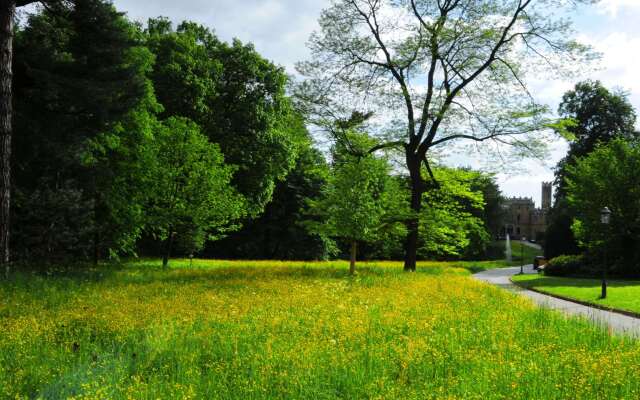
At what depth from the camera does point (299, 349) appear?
7367 millimetres

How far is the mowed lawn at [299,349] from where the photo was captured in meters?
5.91

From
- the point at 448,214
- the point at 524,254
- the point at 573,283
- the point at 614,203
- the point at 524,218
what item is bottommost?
the point at 573,283

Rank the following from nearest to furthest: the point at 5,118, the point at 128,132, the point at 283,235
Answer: the point at 5,118 < the point at 128,132 < the point at 283,235

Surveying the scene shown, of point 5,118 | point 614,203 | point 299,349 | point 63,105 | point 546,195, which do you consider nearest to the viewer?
point 299,349

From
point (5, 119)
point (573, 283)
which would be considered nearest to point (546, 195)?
point (573, 283)

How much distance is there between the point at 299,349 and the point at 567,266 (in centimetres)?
3670

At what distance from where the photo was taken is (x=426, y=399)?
18.0 ft

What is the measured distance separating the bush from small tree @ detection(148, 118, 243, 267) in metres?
27.2

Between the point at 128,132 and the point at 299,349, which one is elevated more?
the point at 128,132

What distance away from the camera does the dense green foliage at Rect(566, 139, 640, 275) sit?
33750 millimetres

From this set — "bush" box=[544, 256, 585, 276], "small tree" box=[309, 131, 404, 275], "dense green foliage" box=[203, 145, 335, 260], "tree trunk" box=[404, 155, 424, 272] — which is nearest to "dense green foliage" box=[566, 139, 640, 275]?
"bush" box=[544, 256, 585, 276]

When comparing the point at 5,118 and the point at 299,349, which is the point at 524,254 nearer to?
the point at 5,118

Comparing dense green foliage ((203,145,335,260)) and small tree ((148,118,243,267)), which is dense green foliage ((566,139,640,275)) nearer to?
dense green foliage ((203,145,335,260))

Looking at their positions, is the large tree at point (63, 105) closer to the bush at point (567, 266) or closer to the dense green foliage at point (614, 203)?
the dense green foliage at point (614, 203)
